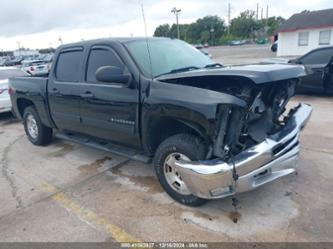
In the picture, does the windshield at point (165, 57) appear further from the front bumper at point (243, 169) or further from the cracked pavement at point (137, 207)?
the cracked pavement at point (137, 207)

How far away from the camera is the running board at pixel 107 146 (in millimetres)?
3950

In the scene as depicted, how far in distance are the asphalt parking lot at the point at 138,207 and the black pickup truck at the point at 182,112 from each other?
1.22ft

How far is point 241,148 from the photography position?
307 cm

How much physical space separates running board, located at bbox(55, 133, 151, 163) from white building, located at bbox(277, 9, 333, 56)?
2852 centimetres

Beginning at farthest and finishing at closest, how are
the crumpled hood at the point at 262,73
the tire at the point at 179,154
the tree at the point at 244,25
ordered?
the tree at the point at 244,25 < the tire at the point at 179,154 < the crumpled hood at the point at 262,73

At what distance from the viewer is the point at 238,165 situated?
280 cm

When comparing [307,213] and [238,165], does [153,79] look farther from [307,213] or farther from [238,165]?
[307,213]

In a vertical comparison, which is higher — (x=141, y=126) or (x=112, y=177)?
(x=141, y=126)

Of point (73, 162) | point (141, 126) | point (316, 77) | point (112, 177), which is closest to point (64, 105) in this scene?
point (73, 162)

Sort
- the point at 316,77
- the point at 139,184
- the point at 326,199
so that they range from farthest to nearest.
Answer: the point at 316,77 → the point at 139,184 → the point at 326,199

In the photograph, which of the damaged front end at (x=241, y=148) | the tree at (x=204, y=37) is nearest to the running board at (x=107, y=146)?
the damaged front end at (x=241, y=148)

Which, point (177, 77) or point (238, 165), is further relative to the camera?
point (177, 77)

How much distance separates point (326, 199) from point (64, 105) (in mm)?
3949

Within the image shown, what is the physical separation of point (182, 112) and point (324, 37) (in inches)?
1170
